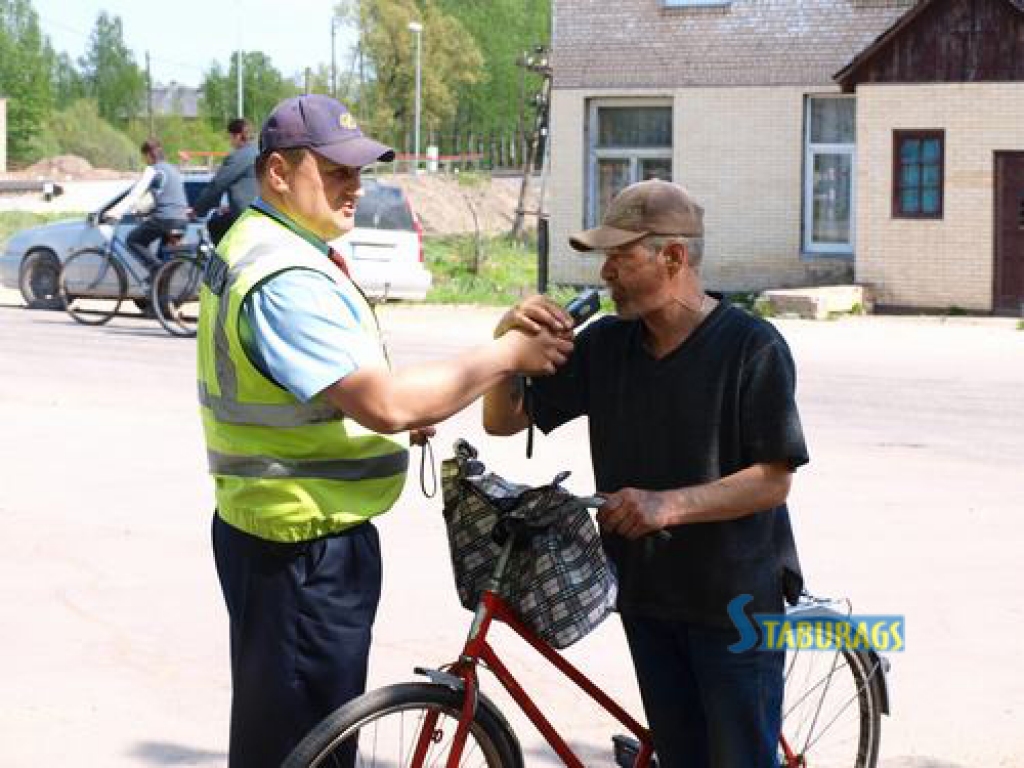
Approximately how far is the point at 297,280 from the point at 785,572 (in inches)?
48.2

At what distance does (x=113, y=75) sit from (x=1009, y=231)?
463ft

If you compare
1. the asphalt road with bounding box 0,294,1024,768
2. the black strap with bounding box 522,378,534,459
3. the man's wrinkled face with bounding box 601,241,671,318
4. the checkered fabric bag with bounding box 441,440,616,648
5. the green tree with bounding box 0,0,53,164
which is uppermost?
the green tree with bounding box 0,0,53,164

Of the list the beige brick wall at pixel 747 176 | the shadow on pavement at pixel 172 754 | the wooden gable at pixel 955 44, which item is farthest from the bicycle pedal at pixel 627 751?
the beige brick wall at pixel 747 176

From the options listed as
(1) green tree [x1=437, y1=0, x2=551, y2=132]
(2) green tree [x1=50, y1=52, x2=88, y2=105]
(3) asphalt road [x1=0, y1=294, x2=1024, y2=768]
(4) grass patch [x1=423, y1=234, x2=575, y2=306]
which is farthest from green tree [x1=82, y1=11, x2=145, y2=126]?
(3) asphalt road [x1=0, y1=294, x2=1024, y2=768]

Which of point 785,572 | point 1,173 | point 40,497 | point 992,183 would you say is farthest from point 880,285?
point 1,173

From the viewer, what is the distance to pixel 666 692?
14.5 feet

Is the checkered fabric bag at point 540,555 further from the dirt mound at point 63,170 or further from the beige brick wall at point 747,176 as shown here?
the dirt mound at point 63,170

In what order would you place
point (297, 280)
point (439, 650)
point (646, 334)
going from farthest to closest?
point (439, 650), point (646, 334), point (297, 280)

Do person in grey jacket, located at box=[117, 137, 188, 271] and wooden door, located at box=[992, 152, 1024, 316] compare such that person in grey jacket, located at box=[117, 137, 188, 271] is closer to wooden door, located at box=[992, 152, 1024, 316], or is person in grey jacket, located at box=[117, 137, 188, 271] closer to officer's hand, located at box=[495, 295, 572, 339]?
wooden door, located at box=[992, 152, 1024, 316]

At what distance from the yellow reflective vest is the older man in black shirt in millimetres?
390

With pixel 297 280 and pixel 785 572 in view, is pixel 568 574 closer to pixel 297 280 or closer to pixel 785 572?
pixel 785 572

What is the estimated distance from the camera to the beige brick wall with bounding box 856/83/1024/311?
2778 cm

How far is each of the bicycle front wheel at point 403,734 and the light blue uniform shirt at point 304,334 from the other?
0.62 meters

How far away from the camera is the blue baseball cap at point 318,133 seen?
419 cm
